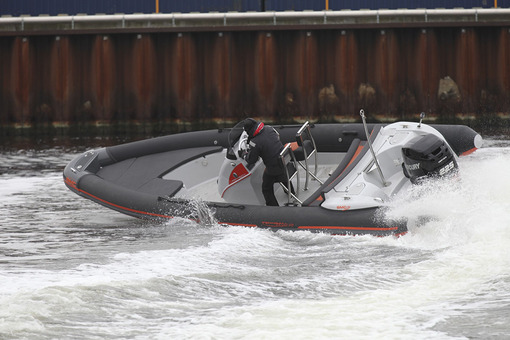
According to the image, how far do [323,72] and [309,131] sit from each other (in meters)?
9.08

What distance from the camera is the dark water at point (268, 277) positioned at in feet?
19.4

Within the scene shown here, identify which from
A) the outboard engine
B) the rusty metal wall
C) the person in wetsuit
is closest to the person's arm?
the person in wetsuit

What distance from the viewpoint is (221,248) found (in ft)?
26.6

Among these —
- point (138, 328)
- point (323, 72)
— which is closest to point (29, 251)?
point (138, 328)

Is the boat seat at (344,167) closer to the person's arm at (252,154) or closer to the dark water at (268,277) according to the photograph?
the dark water at (268,277)

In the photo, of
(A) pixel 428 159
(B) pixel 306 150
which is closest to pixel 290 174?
(B) pixel 306 150

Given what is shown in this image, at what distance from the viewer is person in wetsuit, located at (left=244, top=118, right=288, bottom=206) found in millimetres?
9031

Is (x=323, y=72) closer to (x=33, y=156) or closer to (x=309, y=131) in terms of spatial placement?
(x=33, y=156)

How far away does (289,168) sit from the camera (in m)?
9.48

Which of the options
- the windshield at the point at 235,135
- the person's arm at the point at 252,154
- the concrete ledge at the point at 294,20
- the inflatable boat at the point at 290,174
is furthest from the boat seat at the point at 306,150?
the concrete ledge at the point at 294,20

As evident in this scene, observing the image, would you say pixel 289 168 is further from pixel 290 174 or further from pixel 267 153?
pixel 267 153

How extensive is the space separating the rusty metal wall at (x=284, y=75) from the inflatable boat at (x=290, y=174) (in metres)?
7.84

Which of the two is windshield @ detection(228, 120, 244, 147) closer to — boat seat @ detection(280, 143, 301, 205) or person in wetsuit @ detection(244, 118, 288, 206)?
person in wetsuit @ detection(244, 118, 288, 206)

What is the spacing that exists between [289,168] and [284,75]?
357 inches
